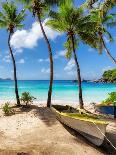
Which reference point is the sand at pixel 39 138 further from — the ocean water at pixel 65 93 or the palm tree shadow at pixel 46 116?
the ocean water at pixel 65 93

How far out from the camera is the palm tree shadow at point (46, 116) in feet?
56.0

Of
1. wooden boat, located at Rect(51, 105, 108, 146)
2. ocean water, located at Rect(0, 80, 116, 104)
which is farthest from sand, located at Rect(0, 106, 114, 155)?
ocean water, located at Rect(0, 80, 116, 104)

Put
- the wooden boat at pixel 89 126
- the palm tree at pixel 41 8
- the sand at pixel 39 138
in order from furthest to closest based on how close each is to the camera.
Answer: the palm tree at pixel 41 8 → the wooden boat at pixel 89 126 → the sand at pixel 39 138

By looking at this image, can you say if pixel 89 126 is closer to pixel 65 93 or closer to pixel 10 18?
pixel 10 18

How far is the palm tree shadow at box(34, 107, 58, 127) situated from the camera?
17062 millimetres

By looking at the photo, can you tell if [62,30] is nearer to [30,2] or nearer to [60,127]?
[30,2]

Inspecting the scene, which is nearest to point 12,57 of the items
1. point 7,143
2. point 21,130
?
point 21,130

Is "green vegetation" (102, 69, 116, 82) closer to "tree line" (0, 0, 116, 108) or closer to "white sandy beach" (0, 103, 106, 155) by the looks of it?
"tree line" (0, 0, 116, 108)

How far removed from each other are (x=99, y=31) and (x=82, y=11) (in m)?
5.49

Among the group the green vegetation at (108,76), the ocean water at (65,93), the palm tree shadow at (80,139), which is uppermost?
the green vegetation at (108,76)

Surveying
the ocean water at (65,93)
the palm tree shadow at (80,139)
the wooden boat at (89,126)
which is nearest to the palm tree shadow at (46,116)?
the palm tree shadow at (80,139)

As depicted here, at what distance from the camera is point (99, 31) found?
98.4 feet

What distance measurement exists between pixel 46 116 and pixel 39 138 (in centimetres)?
424

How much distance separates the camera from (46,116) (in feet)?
60.8
